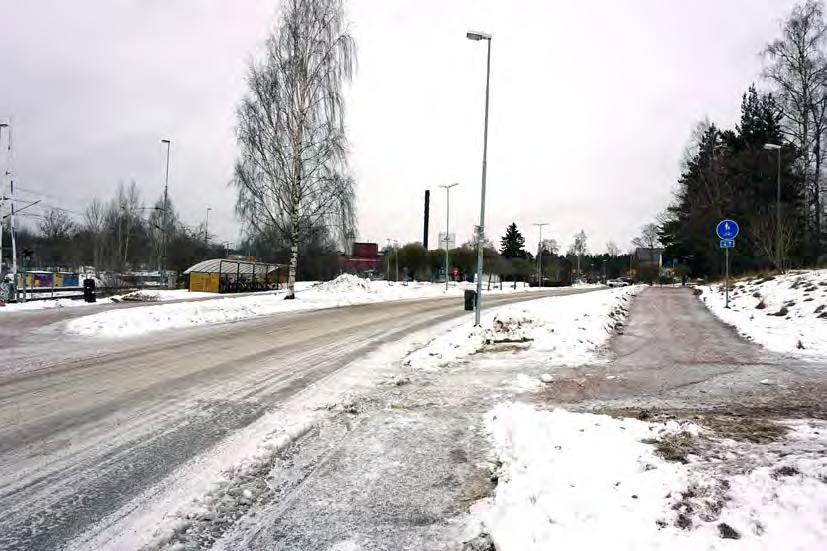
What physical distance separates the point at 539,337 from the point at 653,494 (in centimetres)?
849

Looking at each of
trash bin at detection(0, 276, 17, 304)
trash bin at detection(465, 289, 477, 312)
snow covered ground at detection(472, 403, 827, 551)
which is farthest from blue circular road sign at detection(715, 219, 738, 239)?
trash bin at detection(0, 276, 17, 304)

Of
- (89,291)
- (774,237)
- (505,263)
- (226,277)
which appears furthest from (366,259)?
(774,237)

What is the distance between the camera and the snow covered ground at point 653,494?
282cm

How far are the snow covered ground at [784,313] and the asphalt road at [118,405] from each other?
893 centimetres

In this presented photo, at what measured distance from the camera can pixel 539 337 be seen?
11.7 meters

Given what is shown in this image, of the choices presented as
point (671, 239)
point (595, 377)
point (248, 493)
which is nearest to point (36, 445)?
point (248, 493)

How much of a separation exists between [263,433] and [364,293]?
24.3 meters

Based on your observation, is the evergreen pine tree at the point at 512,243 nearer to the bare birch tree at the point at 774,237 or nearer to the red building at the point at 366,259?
the red building at the point at 366,259

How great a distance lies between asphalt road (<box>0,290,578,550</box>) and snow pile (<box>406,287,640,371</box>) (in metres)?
1.81

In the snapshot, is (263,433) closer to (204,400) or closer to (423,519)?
(204,400)

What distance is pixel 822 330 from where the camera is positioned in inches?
444

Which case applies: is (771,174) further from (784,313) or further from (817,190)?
(784,313)

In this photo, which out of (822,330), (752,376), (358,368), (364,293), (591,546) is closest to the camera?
(591,546)

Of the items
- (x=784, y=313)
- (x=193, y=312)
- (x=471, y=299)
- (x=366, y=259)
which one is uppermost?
(x=366, y=259)
